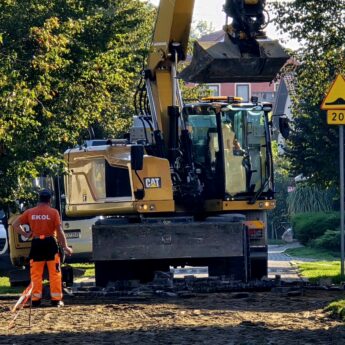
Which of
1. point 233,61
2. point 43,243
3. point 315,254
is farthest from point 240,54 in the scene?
point 315,254

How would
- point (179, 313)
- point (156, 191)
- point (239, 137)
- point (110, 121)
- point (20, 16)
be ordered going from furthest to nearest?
1. point (110, 121)
2. point (20, 16)
3. point (239, 137)
4. point (156, 191)
5. point (179, 313)

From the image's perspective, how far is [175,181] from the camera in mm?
22844

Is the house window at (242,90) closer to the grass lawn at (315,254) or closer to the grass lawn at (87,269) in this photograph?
the grass lawn at (315,254)

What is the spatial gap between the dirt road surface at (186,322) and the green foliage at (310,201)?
46.8 m

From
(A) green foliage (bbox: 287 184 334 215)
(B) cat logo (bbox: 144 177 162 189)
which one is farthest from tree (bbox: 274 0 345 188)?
(A) green foliage (bbox: 287 184 334 215)

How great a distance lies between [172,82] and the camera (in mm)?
22734

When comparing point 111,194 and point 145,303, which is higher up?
point 111,194

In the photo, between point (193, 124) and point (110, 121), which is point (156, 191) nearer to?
point (193, 124)

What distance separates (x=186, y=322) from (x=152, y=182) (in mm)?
7745

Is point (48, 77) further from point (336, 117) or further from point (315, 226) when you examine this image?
point (315, 226)

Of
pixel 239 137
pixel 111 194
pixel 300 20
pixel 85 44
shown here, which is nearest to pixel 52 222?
pixel 111 194

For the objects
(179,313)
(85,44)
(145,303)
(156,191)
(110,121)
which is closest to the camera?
(179,313)

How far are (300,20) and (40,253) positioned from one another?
9.07 m

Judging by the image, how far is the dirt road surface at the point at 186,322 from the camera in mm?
13000
